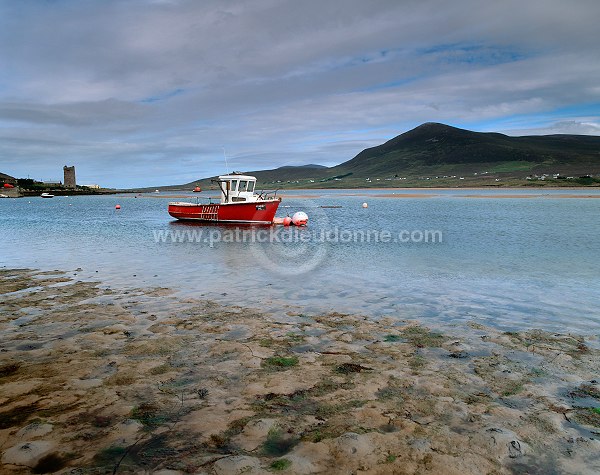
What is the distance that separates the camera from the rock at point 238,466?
374 cm

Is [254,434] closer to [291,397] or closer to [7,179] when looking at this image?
[291,397]

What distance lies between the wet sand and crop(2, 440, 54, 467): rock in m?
0.02

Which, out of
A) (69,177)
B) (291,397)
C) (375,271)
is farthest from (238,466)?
(69,177)

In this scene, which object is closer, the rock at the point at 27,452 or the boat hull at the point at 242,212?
the rock at the point at 27,452

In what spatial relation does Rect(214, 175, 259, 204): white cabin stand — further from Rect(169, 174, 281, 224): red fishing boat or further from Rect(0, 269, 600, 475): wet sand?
Rect(0, 269, 600, 475): wet sand

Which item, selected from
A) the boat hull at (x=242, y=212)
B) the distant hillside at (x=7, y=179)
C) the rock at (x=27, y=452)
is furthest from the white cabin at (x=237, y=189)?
the distant hillside at (x=7, y=179)

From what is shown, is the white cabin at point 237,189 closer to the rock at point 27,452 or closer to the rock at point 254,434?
the rock at point 254,434

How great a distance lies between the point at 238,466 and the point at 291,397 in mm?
1552

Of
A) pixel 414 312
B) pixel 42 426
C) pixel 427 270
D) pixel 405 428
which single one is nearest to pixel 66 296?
pixel 42 426

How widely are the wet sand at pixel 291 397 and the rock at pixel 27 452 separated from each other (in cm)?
2

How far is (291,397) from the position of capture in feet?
17.4

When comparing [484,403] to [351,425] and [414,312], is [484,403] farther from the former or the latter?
[414,312]

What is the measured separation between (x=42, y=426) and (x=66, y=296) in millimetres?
Result: 7814

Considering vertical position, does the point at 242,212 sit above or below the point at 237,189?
below
